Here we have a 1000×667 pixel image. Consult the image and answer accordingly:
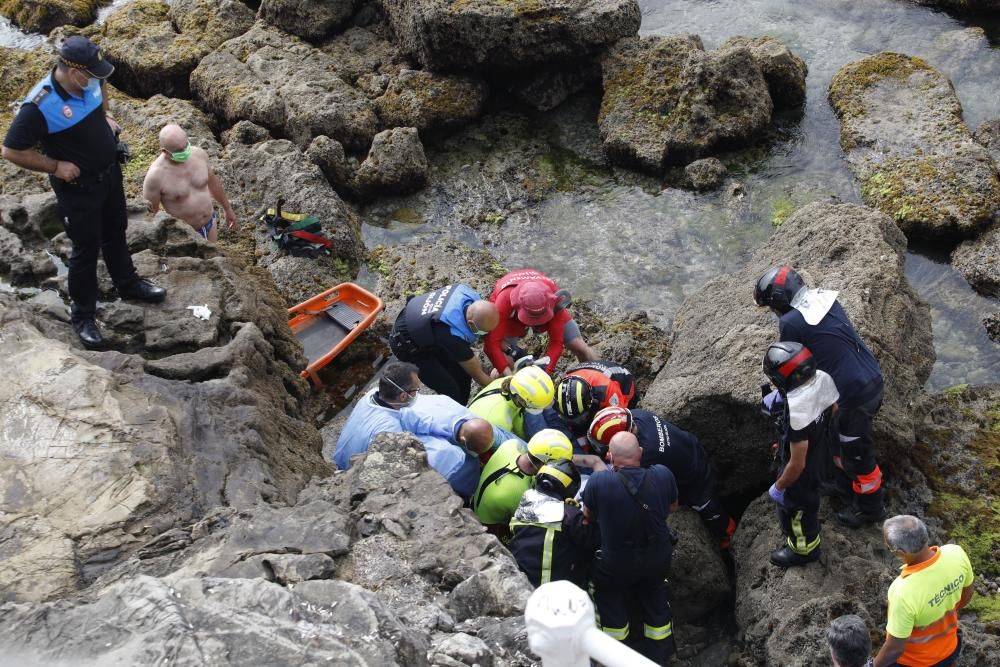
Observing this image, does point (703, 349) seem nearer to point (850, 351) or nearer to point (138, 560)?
point (850, 351)

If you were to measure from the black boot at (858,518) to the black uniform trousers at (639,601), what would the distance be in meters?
1.46

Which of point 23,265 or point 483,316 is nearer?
point 483,316

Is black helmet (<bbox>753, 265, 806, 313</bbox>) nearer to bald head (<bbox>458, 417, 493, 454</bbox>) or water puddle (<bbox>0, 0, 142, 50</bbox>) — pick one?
bald head (<bbox>458, 417, 493, 454</bbox>)

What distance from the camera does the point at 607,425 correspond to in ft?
20.5

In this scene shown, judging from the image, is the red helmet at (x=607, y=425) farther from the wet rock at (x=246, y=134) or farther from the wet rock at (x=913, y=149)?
the wet rock at (x=246, y=134)

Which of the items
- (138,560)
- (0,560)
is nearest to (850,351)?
(138,560)

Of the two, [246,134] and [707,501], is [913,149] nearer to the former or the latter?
[707,501]

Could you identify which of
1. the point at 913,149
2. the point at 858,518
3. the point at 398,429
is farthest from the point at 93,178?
the point at 913,149

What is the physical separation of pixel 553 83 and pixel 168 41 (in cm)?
608

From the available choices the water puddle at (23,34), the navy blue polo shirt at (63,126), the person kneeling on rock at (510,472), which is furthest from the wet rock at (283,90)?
the person kneeling on rock at (510,472)

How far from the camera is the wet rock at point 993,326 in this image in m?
8.33

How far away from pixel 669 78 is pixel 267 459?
7889 millimetres

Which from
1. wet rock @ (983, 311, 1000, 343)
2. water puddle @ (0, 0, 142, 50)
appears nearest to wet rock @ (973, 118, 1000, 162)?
wet rock @ (983, 311, 1000, 343)

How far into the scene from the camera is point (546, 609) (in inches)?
103
